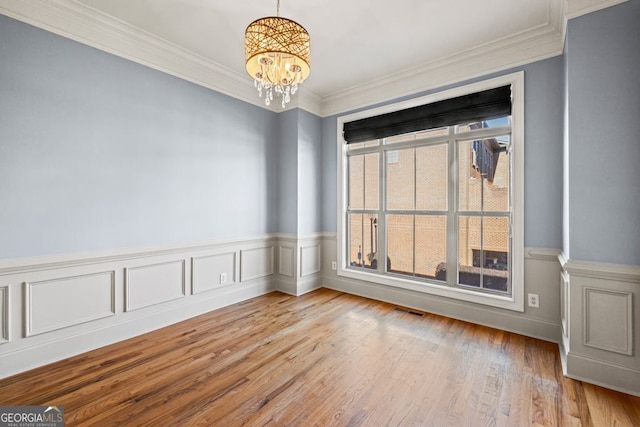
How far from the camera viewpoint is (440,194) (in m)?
3.44

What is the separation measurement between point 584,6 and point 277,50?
2.26m

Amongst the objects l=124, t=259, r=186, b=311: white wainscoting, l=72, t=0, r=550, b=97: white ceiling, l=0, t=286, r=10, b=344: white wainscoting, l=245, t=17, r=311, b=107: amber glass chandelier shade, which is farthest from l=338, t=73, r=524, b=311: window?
l=0, t=286, r=10, b=344: white wainscoting

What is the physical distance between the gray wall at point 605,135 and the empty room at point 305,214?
0.01 metres

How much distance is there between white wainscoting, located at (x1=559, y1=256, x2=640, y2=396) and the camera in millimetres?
1945

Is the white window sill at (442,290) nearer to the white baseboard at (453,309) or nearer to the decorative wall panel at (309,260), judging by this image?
the white baseboard at (453,309)

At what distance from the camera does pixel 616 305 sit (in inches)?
78.6

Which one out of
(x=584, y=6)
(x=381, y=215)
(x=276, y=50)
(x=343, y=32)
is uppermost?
(x=343, y=32)

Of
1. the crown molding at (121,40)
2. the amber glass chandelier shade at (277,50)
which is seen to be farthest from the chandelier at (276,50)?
the crown molding at (121,40)

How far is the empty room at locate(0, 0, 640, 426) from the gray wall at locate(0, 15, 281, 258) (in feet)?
0.05

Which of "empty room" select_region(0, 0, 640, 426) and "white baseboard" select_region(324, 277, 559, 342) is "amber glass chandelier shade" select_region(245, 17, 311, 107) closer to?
"empty room" select_region(0, 0, 640, 426)

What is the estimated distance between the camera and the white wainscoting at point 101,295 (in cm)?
216

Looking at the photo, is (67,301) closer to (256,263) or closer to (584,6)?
(256,263)

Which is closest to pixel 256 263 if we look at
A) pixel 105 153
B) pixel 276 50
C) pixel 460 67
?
pixel 105 153

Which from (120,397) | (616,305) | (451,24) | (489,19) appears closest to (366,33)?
(451,24)
